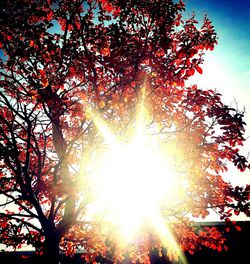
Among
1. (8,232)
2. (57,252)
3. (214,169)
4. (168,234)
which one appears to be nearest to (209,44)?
(214,169)

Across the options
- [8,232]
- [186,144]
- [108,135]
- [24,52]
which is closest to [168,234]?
[186,144]

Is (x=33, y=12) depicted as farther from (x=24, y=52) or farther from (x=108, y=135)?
(x=108, y=135)

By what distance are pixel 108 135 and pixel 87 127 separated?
2.40 feet

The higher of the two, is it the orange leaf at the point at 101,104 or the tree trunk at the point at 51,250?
the orange leaf at the point at 101,104

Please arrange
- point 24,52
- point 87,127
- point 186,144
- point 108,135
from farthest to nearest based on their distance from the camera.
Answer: point 108,135 < point 87,127 < point 186,144 < point 24,52

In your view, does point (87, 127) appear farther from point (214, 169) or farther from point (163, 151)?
point (214, 169)

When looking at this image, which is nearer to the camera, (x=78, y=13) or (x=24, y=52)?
(x=24, y=52)

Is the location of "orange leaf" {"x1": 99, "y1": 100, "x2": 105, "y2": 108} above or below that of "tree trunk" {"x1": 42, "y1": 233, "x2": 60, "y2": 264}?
above

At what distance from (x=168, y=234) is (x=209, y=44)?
555 centimetres

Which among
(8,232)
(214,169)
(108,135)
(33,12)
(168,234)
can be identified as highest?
(33,12)

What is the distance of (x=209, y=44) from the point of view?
5.71m

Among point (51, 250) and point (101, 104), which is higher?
point (101, 104)

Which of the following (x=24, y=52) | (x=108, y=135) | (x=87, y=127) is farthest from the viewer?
(x=108, y=135)

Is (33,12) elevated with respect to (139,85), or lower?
elevated
